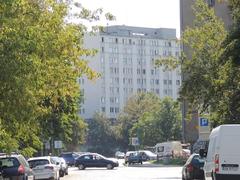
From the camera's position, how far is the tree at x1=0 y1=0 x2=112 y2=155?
58.6 ft

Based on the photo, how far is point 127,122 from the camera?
151m

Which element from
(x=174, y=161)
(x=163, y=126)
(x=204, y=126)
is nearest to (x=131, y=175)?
(x=204, y=126)

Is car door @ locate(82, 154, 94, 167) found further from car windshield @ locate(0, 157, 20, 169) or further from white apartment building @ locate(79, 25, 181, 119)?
→ white apartment building @ locate(79, 25, 181, 119)

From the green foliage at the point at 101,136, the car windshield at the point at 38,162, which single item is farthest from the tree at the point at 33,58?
the green foliage at the point at 101,136

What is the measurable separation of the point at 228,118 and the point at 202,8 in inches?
460

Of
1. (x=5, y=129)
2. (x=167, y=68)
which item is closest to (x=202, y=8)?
(x=167, y=68)

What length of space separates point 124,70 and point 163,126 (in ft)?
232

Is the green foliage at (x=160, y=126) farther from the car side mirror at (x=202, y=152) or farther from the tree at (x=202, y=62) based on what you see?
the car side mirror at (x=202, y=152)

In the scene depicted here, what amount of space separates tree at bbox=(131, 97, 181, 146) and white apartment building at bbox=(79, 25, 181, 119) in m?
58.5

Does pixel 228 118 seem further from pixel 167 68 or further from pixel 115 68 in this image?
pixel 115 68

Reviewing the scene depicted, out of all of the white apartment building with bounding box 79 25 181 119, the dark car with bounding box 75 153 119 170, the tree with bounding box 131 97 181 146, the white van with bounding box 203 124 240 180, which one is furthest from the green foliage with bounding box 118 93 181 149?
the white van with bounding box 203 124 240 180

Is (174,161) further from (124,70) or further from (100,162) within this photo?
(124,70)

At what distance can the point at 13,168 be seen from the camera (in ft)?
86.2

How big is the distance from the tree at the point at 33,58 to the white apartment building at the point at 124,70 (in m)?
150
